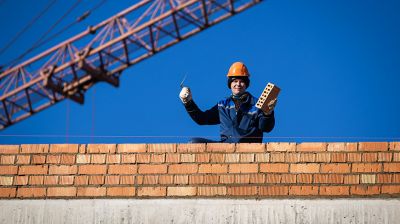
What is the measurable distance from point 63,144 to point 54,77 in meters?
23.3

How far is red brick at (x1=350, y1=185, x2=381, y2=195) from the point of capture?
297 inches

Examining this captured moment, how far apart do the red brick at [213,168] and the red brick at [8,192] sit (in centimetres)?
169

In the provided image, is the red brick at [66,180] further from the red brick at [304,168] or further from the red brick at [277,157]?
the red brick at [304,168]

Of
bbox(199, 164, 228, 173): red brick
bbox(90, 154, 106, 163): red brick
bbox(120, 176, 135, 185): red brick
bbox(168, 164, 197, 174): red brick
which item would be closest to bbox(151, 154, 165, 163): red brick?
bbox(168, 164, 197, 174): red brick

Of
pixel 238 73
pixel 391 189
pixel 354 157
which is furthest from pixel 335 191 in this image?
pixel 238 73

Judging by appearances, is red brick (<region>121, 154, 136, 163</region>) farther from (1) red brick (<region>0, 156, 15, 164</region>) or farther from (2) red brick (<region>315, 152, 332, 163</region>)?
(2) red brick (<region>315, 152, 332, 163</region>)

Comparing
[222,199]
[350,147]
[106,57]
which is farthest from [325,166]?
[106,57]

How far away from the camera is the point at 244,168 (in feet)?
25.5

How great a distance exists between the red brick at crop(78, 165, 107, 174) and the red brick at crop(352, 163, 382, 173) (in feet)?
7.11

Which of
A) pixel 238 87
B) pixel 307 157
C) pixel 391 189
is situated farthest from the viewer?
pixel 238 87

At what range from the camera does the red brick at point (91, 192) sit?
25.9ft

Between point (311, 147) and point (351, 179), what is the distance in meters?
0.44

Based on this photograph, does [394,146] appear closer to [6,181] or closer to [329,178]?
[329,178]

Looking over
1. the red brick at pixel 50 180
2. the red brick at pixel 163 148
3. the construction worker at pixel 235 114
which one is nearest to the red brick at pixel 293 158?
the construction worker at pixel 235 114
